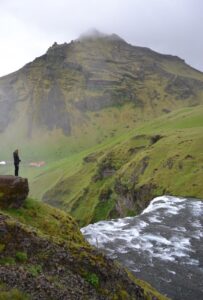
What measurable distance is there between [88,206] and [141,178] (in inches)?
1793

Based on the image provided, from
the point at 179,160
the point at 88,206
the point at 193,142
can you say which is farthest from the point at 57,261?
the point at 88,206

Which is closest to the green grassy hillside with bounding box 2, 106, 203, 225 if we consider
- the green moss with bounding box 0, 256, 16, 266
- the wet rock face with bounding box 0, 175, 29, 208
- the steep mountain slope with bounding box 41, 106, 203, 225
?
the steep mountain slope with bounding box 41, 106, 203, 225

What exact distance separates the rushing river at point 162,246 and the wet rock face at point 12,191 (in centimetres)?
1121

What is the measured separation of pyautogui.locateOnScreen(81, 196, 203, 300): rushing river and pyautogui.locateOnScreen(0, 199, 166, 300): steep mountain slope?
39.0ft

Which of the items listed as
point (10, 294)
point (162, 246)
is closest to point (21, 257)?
point (10, 294)

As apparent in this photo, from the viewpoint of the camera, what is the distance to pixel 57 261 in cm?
2025

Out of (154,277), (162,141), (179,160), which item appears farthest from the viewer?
(162,141)

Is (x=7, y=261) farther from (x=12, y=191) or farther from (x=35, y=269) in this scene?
(x=12, y=191)

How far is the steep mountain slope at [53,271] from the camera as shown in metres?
17.4

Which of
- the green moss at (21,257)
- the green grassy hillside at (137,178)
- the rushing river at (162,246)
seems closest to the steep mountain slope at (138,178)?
the green grassy hillside at (137,178)

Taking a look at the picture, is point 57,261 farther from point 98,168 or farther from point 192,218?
point 98,168

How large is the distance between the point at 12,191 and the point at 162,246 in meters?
22.9

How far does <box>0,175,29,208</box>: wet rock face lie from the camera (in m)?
26.7

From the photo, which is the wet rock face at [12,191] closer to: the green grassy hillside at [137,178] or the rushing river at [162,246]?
the rushing river at [162,246]
